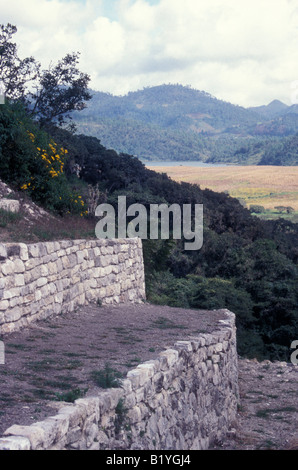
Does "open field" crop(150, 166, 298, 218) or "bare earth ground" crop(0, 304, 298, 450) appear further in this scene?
"open field" crop(150, 166, 298, 218)

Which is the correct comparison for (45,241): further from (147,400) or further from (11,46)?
(11,46)

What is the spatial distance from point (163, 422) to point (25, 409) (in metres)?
2.06

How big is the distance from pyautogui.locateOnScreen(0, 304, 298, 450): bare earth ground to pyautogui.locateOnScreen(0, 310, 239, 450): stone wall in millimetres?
231

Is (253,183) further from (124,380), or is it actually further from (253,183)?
(124,380)

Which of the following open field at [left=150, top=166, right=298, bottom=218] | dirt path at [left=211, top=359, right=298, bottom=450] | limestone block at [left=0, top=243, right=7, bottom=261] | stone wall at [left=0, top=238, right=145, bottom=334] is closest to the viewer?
limestone block at [left=0, top=243, right=7, bottom=261]

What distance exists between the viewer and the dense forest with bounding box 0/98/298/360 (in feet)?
41.6

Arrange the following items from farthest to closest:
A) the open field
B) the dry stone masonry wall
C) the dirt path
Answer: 1. the open field
2. the dirt path
3. the dry stone masonry wall

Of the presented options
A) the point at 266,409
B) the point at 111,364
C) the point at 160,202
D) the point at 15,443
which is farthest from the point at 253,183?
the point at 15,443

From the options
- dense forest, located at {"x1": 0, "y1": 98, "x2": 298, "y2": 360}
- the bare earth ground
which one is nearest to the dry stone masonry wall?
the bare earth ground

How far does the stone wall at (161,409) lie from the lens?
4.39m

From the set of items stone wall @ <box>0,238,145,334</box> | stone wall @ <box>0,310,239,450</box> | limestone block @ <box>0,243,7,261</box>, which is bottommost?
stone wall @ <box>0,310,239,450</box>

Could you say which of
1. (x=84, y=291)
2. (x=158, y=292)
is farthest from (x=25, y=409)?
(x=158, y=292)

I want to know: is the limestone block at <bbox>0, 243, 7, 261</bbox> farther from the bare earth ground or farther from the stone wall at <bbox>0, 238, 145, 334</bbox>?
the bare earth ground

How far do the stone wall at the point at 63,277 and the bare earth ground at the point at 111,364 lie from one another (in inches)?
9.3
